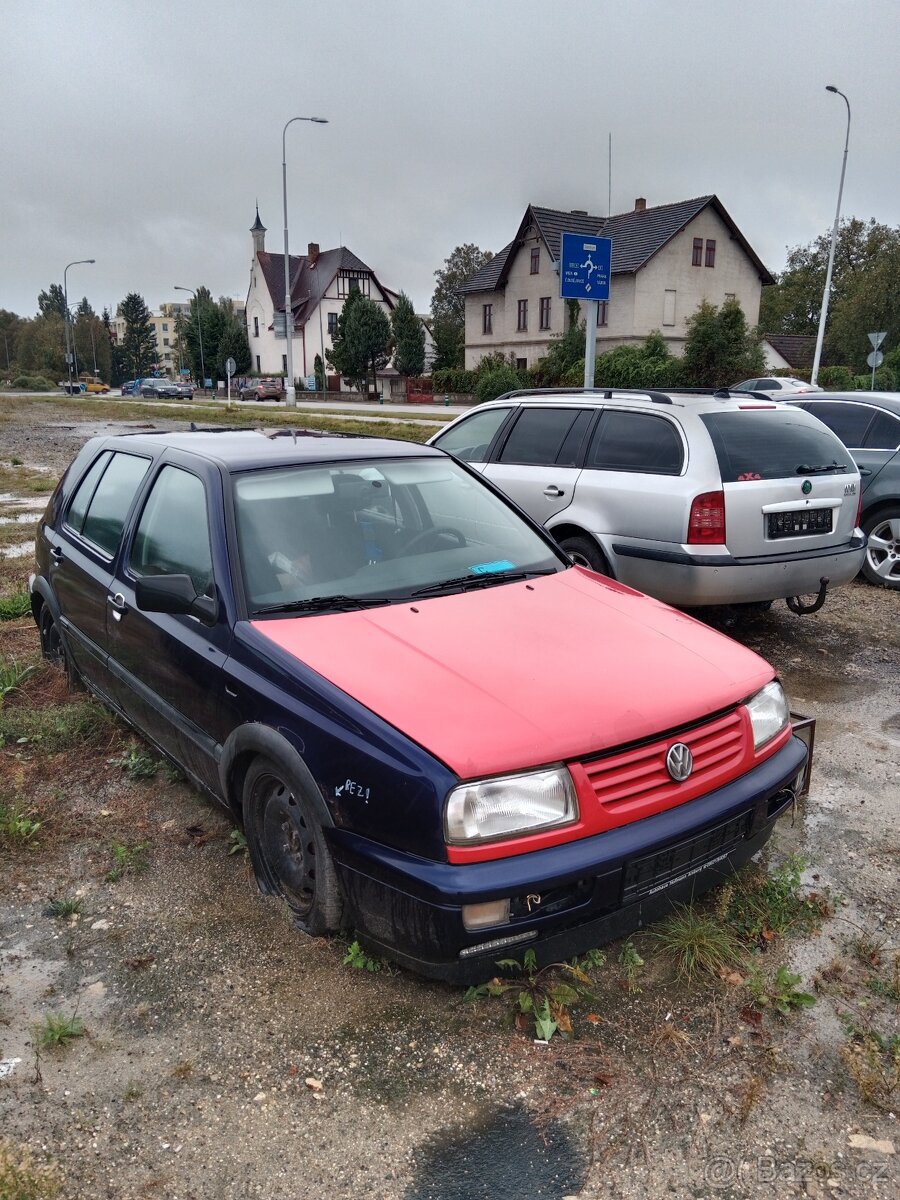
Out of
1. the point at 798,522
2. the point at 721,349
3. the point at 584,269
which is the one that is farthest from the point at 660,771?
the point at 721,349

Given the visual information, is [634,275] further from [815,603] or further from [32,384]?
[32,384]

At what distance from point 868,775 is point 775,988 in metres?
1.92

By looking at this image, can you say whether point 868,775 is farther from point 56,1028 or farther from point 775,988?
point 56,1028

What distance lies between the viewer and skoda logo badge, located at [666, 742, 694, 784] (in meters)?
2.75

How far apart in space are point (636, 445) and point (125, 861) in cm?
422

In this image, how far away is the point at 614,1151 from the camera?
7.50 feet

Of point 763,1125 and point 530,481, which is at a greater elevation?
point 530,481

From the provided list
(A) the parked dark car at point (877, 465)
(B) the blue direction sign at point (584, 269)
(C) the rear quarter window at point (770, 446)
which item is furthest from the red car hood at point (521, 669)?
(B) the blue direction sign at point (584, 269)

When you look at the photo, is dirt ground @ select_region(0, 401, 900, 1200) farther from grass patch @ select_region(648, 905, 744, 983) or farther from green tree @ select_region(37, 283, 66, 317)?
green tree @ select_region(37, 283, 66, 317)

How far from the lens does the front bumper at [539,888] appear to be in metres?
2.47

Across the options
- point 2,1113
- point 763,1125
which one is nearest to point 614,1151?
point 763,1125

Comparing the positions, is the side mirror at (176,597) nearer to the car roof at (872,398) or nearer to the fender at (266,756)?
the fender at (266,756)

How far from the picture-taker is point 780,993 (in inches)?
112

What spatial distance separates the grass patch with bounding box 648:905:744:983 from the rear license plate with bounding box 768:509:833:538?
3.37 meters
